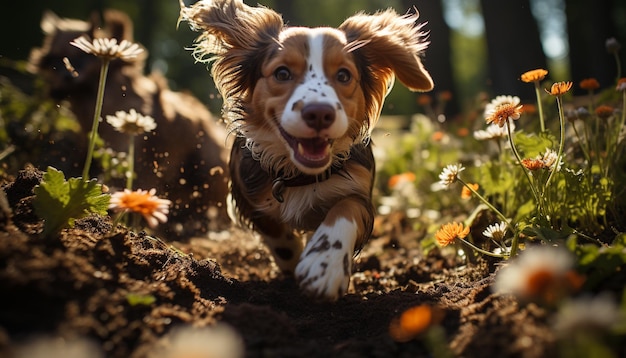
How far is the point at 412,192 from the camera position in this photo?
5340mm

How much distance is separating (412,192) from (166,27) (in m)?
23.7

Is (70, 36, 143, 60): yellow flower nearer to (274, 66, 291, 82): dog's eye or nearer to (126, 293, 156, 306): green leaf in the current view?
(274, 66, 291, 82): dog's eye

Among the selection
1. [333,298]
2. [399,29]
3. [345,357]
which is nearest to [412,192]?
[399,29]

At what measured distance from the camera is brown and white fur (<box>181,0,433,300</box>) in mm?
2865

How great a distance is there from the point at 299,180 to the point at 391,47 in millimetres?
1041

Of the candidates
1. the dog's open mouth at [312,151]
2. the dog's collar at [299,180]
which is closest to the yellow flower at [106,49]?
the dog's open mouth at [312,151]

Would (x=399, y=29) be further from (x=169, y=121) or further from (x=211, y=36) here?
(x=169, y=121)

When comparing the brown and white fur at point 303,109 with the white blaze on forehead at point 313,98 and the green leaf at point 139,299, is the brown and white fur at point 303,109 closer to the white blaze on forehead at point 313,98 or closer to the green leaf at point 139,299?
the white blaze on forehead at point 313,98

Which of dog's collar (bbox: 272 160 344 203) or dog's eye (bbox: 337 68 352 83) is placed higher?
dog's eye (bbox: 337 68 352 83)

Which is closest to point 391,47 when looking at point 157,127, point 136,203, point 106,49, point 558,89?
point 558,89

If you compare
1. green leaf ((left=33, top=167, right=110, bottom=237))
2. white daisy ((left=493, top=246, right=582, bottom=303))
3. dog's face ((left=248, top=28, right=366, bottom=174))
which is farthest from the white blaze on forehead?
white daisy ((left=493, top=246, right=582, bottom=303))

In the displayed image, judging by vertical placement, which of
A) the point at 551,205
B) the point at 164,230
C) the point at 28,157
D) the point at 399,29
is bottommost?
the point at 164,230

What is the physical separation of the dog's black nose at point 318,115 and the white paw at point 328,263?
19.3 inches

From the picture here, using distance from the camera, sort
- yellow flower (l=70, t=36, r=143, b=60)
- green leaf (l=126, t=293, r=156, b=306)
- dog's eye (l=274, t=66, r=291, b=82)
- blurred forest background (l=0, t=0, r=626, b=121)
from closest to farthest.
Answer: green leaf (l=126, t=293, r=156, b=306) → yellow flower (l=70, t=36, r=143, b=60) → dog's eye (l=274, t=66, r=291, b=82) → blurred forest background (l=0, t=0, r=626, b=121)
